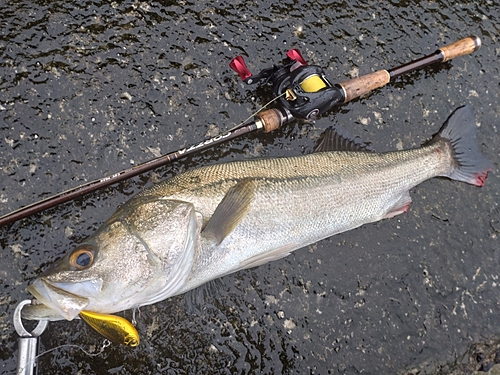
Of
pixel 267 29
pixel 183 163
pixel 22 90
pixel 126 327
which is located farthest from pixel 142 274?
pixel 267 29

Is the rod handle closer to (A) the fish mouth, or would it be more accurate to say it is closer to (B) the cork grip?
(B) the cork grip

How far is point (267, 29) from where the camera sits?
3225 mm

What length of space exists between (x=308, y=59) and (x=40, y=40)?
1.94 m

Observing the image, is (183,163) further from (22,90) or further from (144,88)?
(22,90)

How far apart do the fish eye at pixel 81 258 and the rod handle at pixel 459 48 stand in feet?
9.39

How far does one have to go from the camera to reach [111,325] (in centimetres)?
214

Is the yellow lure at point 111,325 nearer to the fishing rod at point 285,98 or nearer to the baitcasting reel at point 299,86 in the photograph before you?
the fishing rod at point 285,98

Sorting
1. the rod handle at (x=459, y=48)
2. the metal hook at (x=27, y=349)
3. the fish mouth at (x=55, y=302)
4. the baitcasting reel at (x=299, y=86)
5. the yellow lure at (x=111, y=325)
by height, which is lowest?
the metal hook at (x=27, y=349)

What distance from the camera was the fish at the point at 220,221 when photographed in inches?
83.4

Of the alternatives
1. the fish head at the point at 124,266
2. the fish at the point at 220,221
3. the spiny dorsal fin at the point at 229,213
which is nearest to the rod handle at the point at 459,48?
the fish at the point at 220,221

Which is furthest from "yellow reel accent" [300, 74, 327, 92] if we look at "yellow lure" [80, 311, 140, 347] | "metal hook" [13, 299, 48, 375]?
"metal hook" [13, 299, 48, 375]

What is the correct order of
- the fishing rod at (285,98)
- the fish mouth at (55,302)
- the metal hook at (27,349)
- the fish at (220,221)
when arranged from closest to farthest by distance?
the fish mouth at (55,302) → the fish at (220,221) → the metal hook at (27,349) → the fishing rod at (285,98)

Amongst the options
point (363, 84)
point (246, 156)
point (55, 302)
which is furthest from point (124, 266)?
point (363, 84)

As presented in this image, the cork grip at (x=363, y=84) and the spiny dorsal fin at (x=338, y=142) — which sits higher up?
the cork grip at (x=363, y=84)
